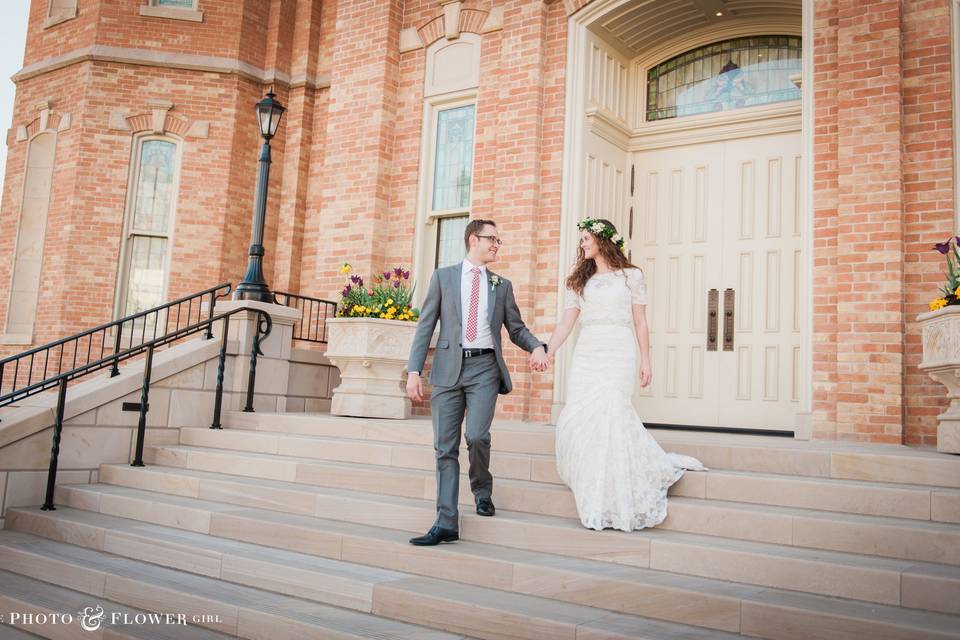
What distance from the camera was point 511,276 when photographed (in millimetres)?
8867

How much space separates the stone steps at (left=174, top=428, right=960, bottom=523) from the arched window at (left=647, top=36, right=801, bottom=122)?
4801 mm

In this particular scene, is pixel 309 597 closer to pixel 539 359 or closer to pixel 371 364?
pixel 539 359

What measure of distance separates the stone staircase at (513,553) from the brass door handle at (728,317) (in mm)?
2089

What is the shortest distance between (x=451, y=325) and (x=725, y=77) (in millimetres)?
5406

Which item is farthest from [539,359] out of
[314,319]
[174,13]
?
[174,13]

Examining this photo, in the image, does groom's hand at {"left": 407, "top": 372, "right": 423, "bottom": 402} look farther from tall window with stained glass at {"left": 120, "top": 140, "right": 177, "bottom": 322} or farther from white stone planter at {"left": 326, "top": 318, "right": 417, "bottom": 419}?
tall window with stained glass at {"left": 120, "top": 140, "right": 177, "bottom": 322}

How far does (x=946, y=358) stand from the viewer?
5660mm

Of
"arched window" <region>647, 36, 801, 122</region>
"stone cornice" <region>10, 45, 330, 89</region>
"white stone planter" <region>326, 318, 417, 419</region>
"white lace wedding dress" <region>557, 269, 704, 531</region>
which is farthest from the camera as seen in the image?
"stone cornice" <region>10, 45, 330, 89</region>

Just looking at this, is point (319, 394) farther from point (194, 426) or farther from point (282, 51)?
point (282, 51)

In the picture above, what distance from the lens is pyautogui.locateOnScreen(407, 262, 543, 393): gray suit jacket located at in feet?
16.6

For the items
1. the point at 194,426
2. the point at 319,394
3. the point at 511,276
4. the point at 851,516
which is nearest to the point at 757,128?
the point at 511,276

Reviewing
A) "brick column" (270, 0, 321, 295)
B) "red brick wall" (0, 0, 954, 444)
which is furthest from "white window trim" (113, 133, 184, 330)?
"brick column" (270, 0, 321, 295)

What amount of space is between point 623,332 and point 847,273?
9.18 ft

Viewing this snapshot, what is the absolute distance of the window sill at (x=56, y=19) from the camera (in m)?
13.0
